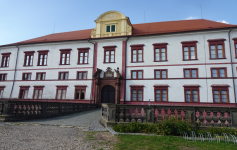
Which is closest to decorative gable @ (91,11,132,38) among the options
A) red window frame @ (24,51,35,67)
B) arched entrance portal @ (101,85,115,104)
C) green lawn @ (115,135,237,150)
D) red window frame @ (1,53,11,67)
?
arched entrance portal @ (101,85,115,104)

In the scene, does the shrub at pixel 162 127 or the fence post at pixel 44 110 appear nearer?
the shrub at pixel 162 127

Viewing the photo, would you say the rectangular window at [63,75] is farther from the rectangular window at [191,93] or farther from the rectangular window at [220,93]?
the rectangular window at [220,93]

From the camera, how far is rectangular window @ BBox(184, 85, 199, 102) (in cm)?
2212

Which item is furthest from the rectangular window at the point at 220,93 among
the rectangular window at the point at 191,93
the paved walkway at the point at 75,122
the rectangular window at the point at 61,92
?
the rectangular window at the point at 61,92

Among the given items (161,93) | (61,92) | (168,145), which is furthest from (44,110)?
(161,93)

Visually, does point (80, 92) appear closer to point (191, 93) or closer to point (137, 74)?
point (137, 74)

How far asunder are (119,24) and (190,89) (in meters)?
14.6

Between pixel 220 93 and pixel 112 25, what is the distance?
18403 millimetres

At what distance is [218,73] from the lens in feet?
71.7

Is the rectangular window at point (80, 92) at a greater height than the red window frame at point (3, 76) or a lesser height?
lesser

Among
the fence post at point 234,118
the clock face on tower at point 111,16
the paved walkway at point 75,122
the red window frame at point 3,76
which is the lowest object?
the paved walkway at point 75,122

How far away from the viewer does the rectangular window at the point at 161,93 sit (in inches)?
912

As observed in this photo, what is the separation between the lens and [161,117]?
317 inches

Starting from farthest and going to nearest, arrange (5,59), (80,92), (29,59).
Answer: (5,59), (29,59), (80,92)
